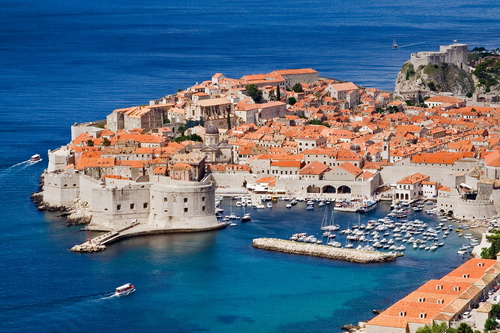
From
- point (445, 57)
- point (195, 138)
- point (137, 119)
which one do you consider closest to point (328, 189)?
point (195, 138)

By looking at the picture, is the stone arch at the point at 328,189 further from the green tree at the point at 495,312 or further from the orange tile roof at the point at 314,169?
the green tree at the point at 495,312

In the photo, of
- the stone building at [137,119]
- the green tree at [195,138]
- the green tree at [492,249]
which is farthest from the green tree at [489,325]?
the stone building at [137,119]

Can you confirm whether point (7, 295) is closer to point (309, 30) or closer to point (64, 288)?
point (64, 288)

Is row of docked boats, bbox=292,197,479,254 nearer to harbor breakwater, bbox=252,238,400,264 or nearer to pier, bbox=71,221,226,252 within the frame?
harbor breakwater, bbox=252,238,400,264

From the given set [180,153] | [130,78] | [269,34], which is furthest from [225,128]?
[269,34]

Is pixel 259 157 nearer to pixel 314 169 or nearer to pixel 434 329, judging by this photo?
pixel 314 169

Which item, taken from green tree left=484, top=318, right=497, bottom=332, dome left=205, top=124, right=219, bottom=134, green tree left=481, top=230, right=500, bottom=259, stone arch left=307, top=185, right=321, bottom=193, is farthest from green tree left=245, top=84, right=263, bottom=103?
green tree left=484, top=318, right=497, bottom=332
